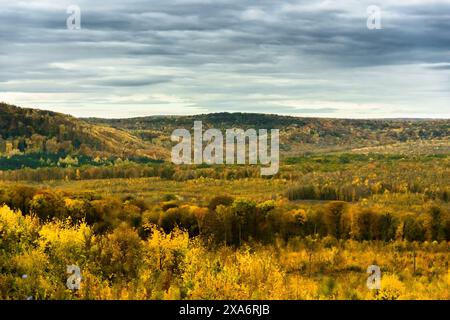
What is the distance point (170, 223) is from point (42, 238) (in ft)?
198

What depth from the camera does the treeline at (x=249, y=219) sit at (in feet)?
339

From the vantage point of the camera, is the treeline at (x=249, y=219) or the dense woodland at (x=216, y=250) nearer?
the dense woodland at (x=216, y=250)

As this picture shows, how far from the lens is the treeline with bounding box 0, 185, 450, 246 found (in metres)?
103

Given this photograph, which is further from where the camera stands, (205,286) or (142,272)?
(142,272)

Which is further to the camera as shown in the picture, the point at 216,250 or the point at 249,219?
the point at 249,219

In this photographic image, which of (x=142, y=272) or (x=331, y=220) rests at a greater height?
(x=142, y=272)

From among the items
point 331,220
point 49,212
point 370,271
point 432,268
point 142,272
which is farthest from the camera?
point 331,220

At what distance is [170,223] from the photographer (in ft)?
347

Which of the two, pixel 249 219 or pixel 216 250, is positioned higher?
pixel 249 219

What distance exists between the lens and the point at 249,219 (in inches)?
4304

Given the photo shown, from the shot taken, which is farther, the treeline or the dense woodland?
the treeline
